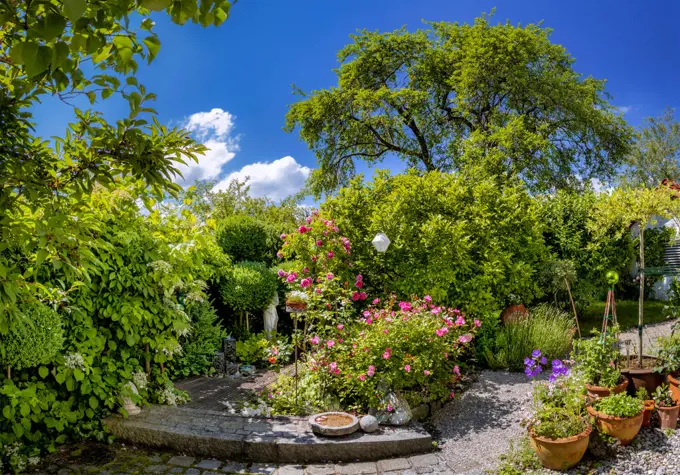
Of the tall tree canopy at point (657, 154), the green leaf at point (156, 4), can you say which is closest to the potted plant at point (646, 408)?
the green leaf at point (156, 4)

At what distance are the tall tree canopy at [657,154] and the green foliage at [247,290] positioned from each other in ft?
84.2

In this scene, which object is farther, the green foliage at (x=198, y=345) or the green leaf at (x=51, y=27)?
the green foliage at (x=198, y=345)

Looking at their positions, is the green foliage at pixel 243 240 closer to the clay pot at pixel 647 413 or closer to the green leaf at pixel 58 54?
the clay pot at pixel 647 413

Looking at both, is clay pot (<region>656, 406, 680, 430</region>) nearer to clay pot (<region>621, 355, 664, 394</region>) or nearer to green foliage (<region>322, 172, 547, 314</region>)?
clay pot (<region>621, 355, 664, 394</region>)

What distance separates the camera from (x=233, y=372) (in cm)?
754

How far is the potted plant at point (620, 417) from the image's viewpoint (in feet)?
14.2

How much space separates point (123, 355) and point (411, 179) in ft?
17.5

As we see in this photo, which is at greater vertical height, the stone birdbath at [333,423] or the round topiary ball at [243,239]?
the round topiary ball at [243,239]

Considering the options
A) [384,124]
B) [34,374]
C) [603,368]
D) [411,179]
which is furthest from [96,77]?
[384,124]

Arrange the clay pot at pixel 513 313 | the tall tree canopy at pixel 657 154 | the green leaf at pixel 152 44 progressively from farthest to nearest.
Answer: the tall tree canopy at pixel 657 154 → the clay pot at pixel 513 313 → the green leaf at pixel 152 44

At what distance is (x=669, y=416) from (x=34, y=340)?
18.7 feet

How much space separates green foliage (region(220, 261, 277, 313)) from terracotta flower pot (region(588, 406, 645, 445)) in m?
5.67

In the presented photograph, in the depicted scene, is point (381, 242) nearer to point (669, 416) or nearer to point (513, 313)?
point (513, 313)

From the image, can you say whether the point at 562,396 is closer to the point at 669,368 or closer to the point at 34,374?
the point at 669,368
